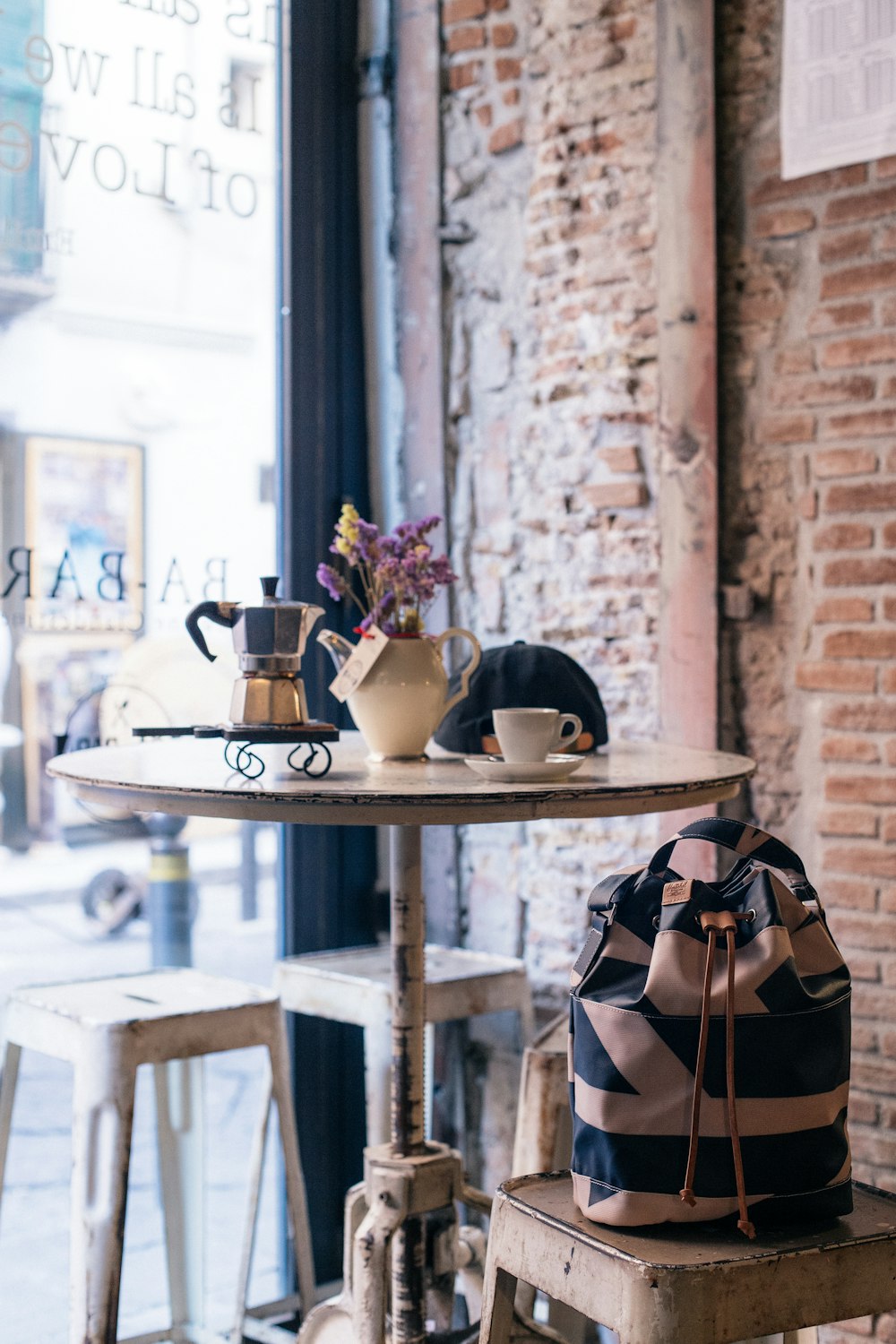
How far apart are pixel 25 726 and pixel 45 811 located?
0.54 ft

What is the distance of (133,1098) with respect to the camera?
2.15 metres

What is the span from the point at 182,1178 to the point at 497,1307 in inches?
54.4

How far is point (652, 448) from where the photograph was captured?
8.70 ft

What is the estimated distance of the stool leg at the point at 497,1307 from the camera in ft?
4.85

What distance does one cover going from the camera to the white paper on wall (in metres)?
2.36

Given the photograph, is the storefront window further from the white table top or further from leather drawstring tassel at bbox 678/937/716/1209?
leather drawstring tassel at bbox 678/937/716/1209

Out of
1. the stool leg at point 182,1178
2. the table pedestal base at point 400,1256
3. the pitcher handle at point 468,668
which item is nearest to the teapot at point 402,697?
the pitcher handle at point 468,668

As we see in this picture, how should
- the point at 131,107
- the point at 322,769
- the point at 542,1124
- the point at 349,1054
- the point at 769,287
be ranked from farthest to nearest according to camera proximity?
the point at 349,1054, the point at 131,107, the point at 769,287, the point at 542,1124, the point at 322,769

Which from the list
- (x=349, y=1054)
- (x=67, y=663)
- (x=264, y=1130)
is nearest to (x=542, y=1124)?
(x=264, y=1130)

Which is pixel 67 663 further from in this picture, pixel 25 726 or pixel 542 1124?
pixel 542 1124

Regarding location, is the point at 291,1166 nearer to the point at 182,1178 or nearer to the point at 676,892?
the point at 182,1178

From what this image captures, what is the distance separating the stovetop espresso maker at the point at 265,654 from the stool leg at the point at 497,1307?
759 millimetres

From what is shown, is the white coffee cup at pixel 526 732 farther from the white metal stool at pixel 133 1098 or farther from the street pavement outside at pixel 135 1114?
the street pavement outside at pixel 135 1114

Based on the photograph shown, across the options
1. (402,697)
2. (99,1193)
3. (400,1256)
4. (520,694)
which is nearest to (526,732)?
(402,697)
